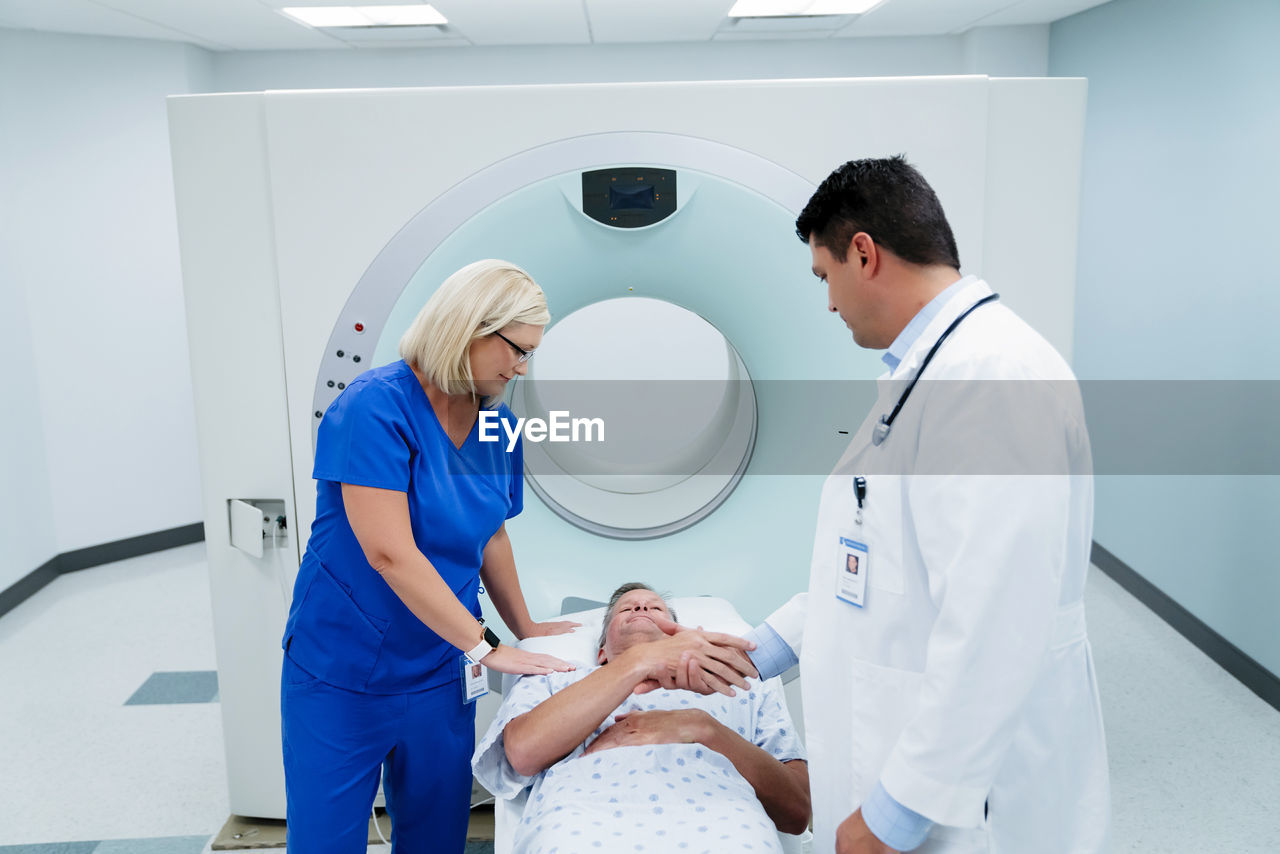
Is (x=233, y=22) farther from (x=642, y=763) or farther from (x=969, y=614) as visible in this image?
(x=969, y=614)

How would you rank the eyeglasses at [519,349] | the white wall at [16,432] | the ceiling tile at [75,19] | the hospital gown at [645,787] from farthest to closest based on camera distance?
the white wall at [16,432] < the ceiling tile at [75,19] < the eyeglasses at [519,349] < the hospital gown at [645,787]

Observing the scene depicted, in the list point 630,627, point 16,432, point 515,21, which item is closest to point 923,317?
point 630,627

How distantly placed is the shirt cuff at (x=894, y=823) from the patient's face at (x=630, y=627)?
612mm

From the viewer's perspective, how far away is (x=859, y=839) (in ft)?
3.24

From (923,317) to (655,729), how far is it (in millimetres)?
703

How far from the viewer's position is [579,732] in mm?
1311

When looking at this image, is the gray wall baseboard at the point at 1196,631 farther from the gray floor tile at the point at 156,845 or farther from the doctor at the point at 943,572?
the gray floor tile at the point at 156,845

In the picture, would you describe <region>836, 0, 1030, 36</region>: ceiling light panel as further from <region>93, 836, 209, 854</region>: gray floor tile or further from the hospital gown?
<region>93, 836, 209, 854</region>: gray floor tile

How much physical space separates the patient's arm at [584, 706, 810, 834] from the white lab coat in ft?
0.69

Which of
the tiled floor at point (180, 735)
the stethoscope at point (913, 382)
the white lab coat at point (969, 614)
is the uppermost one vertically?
the stethoscope at point (913, 382)

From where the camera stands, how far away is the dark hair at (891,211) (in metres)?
0.96

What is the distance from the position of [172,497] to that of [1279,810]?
143 inches

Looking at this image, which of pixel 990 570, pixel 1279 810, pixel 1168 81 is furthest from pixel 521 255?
pixel 1168 81

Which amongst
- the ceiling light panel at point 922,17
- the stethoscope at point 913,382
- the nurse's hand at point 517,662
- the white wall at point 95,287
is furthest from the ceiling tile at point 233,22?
the stethoscope at point 913,382
